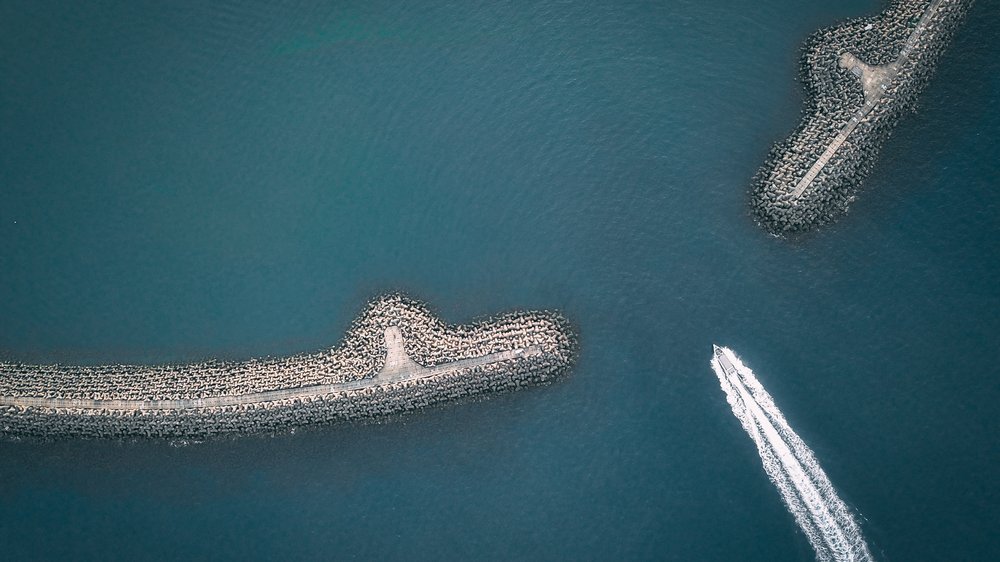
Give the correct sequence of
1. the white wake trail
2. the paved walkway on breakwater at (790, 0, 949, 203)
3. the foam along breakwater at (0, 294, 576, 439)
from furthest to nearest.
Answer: the paved walkway on breakwater at (790, 0, 949, 203)
the foam along breakwater at (0, 294, 576, 439)
the white wake trail

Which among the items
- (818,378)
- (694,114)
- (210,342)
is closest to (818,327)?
(818,378)

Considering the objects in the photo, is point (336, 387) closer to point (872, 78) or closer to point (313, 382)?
point (313, 382)

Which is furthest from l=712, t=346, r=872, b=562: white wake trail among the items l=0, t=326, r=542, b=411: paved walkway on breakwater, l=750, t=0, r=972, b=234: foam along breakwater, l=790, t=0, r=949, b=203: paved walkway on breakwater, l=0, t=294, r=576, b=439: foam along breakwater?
l=790, t=0, r=949, b=203: paved walkway on breakwater

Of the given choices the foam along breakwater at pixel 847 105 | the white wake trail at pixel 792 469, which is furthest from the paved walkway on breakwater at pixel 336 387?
the foam along breakwater at pixel 847 105

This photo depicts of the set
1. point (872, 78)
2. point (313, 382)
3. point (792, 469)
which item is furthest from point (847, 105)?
point (313, 382)

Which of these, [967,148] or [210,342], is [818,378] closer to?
[967,148]

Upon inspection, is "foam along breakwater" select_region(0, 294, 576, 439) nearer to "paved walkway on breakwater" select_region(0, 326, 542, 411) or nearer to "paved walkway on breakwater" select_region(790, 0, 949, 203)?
"paved walkway on breakwater" select_region(0, 326, 542, 411)
